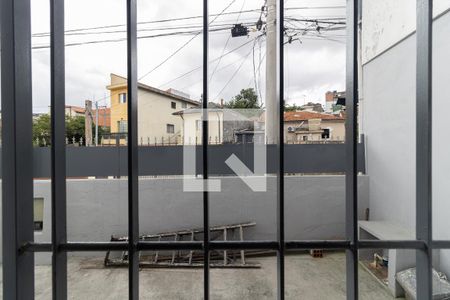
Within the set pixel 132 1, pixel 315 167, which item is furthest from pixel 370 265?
pixel 132 1

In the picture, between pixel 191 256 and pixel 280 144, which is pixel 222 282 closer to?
pixel 191 256

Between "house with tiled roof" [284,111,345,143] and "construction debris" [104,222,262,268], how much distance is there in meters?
1.96

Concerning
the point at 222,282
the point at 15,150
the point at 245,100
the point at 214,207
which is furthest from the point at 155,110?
the point at 15,150

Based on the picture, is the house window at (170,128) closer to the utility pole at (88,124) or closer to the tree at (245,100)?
the tree at (245,100)

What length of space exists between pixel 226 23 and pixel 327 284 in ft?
16.9

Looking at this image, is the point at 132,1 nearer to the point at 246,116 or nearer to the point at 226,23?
the point at 246,116

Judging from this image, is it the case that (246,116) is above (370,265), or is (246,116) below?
above

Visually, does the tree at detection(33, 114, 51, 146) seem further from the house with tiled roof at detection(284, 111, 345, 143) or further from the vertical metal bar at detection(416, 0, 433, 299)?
the house with tiled roof at detection(284, 111, 345, 143)

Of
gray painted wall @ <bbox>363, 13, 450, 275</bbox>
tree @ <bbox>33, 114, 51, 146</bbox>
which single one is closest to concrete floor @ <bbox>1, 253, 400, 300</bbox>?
gray painted wall @ <bbox>363, 13, 450, 275</bbox>

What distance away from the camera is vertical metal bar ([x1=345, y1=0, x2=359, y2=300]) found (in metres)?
0.54

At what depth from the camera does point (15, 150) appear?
21.0 inches

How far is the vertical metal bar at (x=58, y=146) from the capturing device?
529 mm

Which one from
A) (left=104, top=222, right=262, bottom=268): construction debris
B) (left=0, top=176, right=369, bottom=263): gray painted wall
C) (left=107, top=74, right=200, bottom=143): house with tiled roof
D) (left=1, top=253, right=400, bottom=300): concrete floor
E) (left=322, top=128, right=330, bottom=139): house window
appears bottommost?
(left=1, top=253, right=400, bottom=300): concrete floor

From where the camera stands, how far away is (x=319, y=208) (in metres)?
4.64
